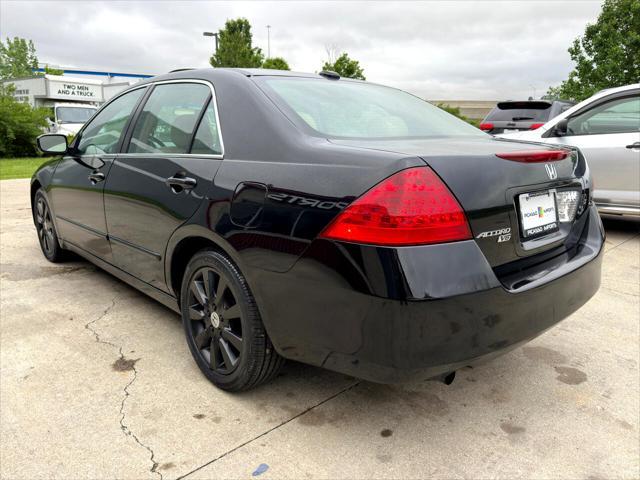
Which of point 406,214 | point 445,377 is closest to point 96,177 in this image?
point 406,214

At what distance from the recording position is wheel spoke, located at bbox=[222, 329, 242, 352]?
7.38 ft

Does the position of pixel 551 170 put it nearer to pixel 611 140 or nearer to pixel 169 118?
pixel 169 118

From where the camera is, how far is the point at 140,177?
110 inches

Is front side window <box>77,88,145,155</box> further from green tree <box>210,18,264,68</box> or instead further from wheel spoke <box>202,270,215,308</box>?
green tree <box>210,18,264,68</box>

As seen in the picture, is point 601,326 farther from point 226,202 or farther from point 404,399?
point 226,202

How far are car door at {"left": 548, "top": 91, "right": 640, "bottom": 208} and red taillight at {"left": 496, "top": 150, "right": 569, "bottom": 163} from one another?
154 inches

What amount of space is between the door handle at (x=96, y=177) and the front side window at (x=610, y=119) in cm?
497

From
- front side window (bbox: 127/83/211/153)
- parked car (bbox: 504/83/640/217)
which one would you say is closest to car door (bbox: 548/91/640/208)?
parked car (bbox: 504/83/640/217)

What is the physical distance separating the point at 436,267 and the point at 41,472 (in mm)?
1616

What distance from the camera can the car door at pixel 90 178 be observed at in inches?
129

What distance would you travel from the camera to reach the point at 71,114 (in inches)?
690

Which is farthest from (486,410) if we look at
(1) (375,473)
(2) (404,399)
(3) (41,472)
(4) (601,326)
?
(3) (41,472)

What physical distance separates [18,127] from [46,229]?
1514cm

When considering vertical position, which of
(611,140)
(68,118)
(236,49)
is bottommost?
(611,140)
